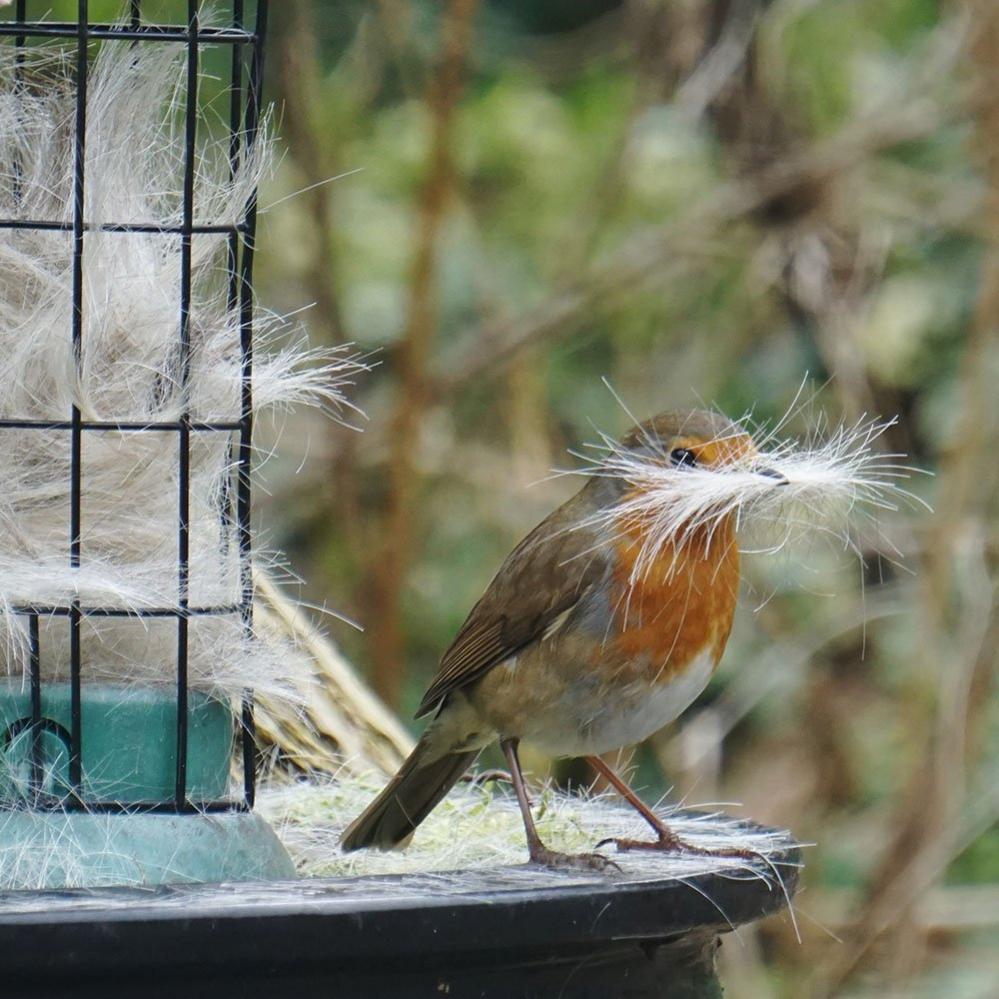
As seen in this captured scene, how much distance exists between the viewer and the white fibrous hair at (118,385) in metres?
2.64

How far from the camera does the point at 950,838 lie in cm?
559

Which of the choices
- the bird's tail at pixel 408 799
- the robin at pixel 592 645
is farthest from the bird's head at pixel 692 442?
the bird's tail at pixel 408 799

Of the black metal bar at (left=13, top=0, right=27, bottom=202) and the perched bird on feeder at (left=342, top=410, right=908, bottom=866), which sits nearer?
the black metal bar at (left=13, top=0, right=27, bottom=202)

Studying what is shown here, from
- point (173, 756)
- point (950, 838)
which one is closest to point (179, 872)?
point (173, 756)

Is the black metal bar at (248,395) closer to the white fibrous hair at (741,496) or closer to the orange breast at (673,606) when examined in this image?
the white fibrous hair at (741,496)

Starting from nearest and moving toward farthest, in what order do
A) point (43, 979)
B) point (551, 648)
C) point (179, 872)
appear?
1. point (43, 979)
2. point (179, 872)
3. point (551, 648)

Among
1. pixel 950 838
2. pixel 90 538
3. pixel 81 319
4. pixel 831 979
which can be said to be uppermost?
pixel 81 319

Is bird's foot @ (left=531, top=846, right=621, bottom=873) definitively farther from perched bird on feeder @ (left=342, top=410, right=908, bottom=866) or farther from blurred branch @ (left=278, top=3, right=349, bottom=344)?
blurred branch @ (left=278, top=3, right=349, bottom=344)

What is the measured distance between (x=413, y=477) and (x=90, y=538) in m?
3.45

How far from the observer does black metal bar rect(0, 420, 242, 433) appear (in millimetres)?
2633

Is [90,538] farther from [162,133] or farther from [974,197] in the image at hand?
[974,197]

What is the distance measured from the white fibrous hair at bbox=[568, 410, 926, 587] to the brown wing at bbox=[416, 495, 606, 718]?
2.7 inches

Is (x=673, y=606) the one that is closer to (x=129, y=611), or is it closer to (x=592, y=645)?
(x=592, y=645)

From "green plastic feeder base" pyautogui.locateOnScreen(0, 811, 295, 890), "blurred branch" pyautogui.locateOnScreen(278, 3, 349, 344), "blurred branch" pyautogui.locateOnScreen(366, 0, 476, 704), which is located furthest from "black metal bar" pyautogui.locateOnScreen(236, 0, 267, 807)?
"blurred branch" pyautogui.locateOnScreen(278, 3, 349, 344)
